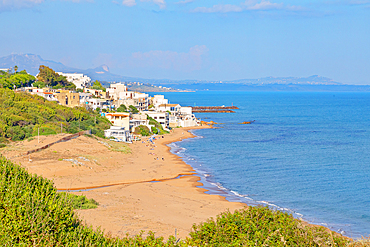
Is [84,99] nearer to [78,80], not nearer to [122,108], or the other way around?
[122,108]

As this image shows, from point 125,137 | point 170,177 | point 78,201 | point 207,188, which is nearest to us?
point 78,201

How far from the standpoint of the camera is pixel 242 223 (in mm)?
12789

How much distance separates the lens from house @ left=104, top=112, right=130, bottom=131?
60594mm

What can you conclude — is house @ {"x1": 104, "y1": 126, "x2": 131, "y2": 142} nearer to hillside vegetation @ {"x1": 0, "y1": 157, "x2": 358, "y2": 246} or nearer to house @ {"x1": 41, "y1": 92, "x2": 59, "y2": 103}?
house @ {"x1": 41, "y1": 92, "x2": 59, "y2": 103}

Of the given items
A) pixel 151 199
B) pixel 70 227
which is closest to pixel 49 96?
pixel 151 199

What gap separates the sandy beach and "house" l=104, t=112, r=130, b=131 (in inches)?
550

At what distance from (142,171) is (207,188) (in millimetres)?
7279

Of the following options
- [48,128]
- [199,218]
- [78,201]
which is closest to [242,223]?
[199,218]

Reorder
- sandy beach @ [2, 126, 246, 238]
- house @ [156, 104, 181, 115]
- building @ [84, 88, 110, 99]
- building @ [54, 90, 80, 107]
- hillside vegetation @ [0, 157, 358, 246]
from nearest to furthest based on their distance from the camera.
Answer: hillside vegetation @ [0, 157, 358, 246] < sandy beach @ [2, 126, 246, 238] < building @ [54, 90, 80, 107] < building @ [84, 88, 110, 99] < house @ [156, 104, 181, 115]

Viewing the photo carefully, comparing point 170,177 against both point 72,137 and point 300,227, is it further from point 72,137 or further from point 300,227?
point 300,227

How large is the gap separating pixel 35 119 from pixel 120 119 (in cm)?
1582

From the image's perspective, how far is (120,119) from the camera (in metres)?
62.0

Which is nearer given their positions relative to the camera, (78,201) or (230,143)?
(78,201)

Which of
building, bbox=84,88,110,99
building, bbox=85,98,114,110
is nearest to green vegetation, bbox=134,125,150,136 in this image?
building, bbox=85,98,114,110
